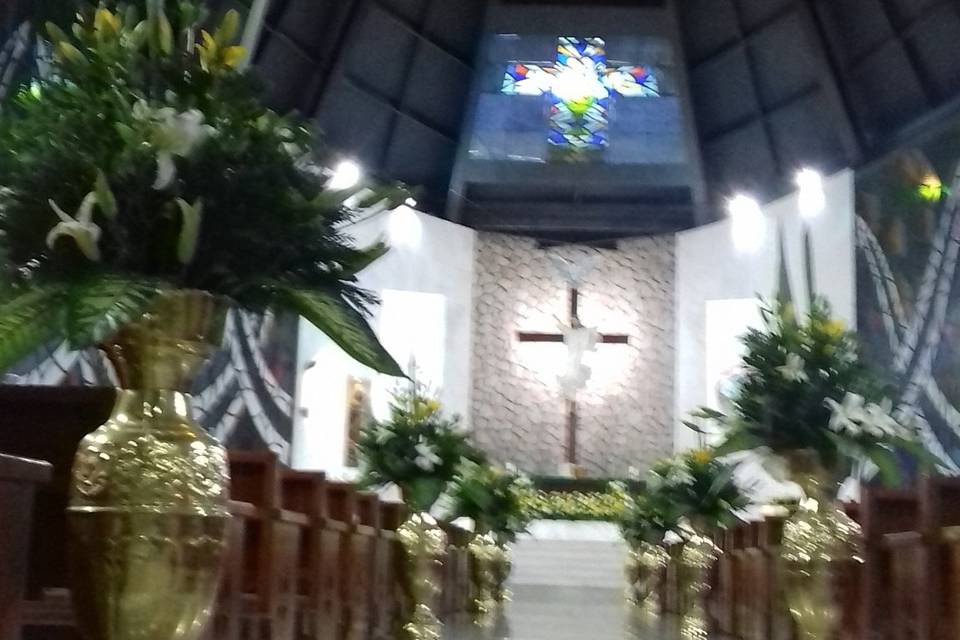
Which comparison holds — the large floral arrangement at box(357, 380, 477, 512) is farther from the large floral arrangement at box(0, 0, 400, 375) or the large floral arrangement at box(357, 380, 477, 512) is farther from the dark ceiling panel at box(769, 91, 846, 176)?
the dark ceiling panel at box(769, 91, 846, 176)

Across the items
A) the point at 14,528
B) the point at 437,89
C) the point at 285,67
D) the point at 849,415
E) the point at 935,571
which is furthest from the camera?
the point at 437,89

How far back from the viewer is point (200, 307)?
6.21 feet

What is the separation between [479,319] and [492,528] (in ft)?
22.5

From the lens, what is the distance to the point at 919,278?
9.82 meters

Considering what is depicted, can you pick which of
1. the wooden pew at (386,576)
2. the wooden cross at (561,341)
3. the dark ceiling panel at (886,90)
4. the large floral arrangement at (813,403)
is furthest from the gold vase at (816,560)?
the wooden cross at (561,341)

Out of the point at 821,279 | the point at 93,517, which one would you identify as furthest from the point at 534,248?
the point at 93,517

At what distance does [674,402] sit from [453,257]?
10.9ft

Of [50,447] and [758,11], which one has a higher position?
[758,11]

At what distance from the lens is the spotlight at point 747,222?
526 inches

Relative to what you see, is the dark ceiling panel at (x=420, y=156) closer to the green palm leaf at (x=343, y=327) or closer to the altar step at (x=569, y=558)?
the altar step at (x=569, y=558)

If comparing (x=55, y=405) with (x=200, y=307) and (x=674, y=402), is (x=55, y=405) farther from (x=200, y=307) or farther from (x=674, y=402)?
(x=674, y=402)

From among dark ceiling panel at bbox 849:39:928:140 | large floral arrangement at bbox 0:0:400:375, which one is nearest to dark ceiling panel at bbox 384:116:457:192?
dark ceiling panel at bbox 849:39:928:140

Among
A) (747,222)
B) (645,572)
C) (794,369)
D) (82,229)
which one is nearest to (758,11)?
(747,222)

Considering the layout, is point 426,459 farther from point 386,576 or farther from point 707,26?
point 707,26
